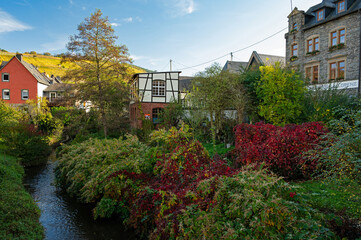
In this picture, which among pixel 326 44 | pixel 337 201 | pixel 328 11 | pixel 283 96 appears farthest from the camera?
pixel 328 11

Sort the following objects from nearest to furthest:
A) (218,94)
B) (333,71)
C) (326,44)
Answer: (218,94), (333,71), (326,44)

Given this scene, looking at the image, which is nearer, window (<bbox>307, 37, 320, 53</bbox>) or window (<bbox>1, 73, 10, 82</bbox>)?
window (<bbox>307, 37, 320, 53</bbox>)

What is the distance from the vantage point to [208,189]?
14.7ft

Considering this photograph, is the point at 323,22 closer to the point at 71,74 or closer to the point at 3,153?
the point at 71,74

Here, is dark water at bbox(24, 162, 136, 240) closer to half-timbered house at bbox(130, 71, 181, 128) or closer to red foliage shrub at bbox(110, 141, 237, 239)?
red foliage shrub at bbox(110, 141, 237, 239)

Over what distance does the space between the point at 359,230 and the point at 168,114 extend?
17.7 m

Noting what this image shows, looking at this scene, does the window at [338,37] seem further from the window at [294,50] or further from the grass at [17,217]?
the grass at [17,217]

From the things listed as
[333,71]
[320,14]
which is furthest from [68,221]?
[320,14]

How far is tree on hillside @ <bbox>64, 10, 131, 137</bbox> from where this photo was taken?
18.3 meters

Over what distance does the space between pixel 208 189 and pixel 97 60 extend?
675 inches

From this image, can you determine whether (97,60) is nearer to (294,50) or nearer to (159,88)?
(159,88)

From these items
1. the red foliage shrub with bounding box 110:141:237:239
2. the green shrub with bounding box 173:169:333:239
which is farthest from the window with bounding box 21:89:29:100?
the green shrub with bounding box 173:169:333:239

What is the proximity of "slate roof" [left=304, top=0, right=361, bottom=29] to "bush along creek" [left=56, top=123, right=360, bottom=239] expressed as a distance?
14.8m

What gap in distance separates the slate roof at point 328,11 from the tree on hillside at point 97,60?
620 inches
